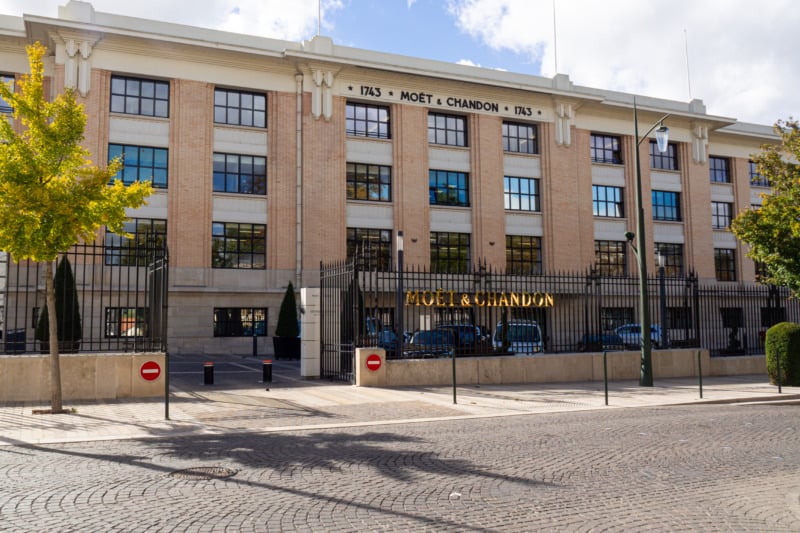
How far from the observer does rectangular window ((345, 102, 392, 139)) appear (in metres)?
35.3

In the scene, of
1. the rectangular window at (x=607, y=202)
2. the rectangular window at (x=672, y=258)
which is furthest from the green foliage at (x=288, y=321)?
the rectangular window at (x=672, y=258)

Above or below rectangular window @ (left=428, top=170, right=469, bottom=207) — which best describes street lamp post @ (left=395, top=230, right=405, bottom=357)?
below

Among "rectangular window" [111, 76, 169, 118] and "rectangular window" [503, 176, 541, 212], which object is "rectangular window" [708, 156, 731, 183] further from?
"rectangular window" [111, 76, 169, 118]

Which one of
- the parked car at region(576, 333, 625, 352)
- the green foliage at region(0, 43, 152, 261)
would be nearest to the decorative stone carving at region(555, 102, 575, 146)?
the parked car at region(576, 333, 625, 352)

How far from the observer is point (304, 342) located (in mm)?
18391

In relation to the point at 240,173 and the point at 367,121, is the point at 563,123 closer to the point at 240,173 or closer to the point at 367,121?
the point at 367,121

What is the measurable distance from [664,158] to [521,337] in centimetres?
2961

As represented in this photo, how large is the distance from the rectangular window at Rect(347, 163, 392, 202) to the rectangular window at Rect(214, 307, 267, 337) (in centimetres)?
779

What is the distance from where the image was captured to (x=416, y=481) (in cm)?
685

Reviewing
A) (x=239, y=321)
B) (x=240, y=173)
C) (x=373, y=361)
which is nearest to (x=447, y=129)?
(x=240, y=173)

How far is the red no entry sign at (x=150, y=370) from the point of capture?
13.8 metres

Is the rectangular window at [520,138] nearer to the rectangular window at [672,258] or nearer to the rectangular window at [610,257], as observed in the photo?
the rectangular window at [610,257]

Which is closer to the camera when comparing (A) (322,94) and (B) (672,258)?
(A) (322,94)

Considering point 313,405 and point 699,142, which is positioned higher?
point 699,142
